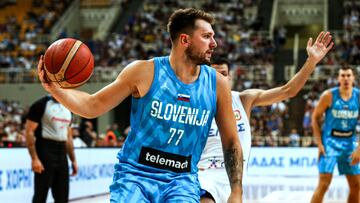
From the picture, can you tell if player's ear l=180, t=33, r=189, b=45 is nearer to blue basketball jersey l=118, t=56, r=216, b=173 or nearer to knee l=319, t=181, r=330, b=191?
blue basketball jersey l=118, t=56, r=216, b=173

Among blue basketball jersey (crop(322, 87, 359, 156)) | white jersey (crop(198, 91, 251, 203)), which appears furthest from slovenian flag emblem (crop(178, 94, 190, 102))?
blue basketball jersey (crop(322, 87, 359, 156))

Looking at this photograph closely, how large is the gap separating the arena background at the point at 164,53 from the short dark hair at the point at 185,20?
6456 millimetres

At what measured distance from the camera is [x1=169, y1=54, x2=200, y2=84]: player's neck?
4266 millimetres

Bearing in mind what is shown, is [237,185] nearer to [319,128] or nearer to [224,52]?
[319,128]

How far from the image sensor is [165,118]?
4113 mm

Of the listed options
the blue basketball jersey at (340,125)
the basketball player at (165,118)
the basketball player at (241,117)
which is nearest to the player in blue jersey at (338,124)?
the blue basketball jersey at (340,125)

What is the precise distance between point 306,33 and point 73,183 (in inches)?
935

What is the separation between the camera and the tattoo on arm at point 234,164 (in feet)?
13.9

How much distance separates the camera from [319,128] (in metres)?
9.13

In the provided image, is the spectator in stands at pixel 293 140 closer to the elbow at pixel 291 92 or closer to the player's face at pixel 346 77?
the player's face at pixel 346 77

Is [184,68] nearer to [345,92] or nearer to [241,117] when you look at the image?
[241,117]

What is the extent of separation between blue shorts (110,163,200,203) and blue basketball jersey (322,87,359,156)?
530 cm

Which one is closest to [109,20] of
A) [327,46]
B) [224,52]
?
[224,52]

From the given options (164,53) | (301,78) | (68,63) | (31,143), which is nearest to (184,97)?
(68,63)
